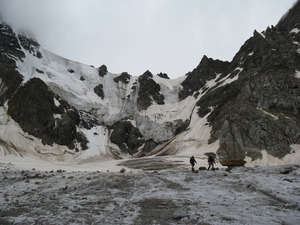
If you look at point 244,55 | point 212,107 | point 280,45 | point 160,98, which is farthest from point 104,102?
point 280,45

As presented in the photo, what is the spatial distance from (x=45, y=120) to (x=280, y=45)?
72231 millimetres

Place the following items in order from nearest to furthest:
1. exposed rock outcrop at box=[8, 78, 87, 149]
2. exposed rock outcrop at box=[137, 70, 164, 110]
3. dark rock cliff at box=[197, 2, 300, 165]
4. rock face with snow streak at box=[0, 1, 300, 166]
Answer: dark rock cliff at box=[197, 2, 300, 165] → rock face with snow streak at box=[0, 1, 300, 166] → exposed rock outcrop at box=[8, 78, 87, 149] → exposed rock outcrop at box=[137, 70, 164, 110]

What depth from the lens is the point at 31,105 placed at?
84375 millimetres

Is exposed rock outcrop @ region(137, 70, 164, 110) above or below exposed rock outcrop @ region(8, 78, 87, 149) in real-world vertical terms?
above

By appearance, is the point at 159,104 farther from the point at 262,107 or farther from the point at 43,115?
the point at 262,107

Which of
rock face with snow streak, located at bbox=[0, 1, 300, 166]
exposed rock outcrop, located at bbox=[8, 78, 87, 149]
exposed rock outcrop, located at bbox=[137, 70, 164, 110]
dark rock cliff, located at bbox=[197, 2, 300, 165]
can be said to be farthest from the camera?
exposed rock outcrop, located at bbox=[137, 70, 164, 110]

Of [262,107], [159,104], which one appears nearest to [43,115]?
[159,104]

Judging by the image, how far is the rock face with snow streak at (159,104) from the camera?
59.8 meters

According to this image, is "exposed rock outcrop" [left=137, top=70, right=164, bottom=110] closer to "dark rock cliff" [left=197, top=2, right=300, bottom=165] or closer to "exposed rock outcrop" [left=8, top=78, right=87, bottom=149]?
"exposed rock outcrop" [left=8, top=78, right=87, bottom=149]

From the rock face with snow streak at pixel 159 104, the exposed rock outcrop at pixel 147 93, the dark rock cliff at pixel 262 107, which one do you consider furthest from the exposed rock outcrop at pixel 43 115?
the dark rock cliff at pixel 262 107

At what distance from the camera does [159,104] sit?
117500mm

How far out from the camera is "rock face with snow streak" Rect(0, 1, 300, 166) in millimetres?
59812

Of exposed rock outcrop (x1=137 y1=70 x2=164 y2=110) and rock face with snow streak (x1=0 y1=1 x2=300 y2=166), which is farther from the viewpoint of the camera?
exposed rock outcrop (x1=137 y1=70 x2=164 y2=110)

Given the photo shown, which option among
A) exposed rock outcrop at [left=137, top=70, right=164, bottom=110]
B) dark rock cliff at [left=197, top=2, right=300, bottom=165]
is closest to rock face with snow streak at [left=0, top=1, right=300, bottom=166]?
dark rock cliff at [left=197, top=2, right=300, bottom=165]
